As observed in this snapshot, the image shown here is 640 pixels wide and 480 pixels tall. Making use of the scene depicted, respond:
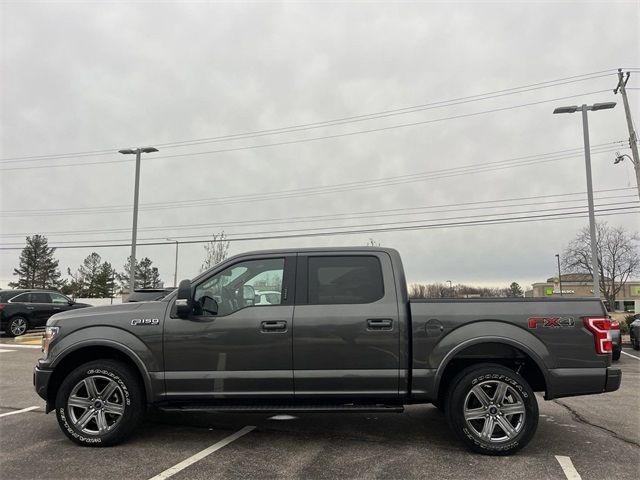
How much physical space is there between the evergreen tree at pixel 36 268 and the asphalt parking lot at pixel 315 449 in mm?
76182

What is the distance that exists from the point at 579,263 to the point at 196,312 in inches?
2164

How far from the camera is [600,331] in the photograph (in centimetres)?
464

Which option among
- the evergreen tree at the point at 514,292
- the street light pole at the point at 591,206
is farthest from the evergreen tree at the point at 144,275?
the street light pole at the point at 591,206

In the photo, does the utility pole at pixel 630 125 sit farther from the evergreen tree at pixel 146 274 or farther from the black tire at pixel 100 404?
the evergreen tree at pixel 146 274

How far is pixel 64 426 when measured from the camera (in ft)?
15.9

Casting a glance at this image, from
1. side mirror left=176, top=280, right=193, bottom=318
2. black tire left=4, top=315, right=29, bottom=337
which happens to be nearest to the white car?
side mirror left=176, top=280, right=193, bottom=318

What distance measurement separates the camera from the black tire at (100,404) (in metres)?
4.81

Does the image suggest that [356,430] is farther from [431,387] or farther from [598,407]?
[598,407]

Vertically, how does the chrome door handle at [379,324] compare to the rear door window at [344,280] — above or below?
below

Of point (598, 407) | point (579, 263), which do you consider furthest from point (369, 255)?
point (579, 263)

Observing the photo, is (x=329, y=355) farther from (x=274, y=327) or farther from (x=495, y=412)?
(x=495, y=412)

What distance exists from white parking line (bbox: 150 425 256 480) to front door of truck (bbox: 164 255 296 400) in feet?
1.68

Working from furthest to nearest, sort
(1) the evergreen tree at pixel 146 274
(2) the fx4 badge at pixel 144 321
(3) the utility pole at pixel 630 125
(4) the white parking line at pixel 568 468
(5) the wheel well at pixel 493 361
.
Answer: (1) the evergreen tree at pixel 146 274, (3) the utility pole at pixel 630 125, (2) the fx4 badge at pixel 144 321, (5) the wheel well at pixel 493 361, (4) the white parking line at pixel 568 468

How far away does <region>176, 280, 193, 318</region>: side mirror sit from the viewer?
186 inches
